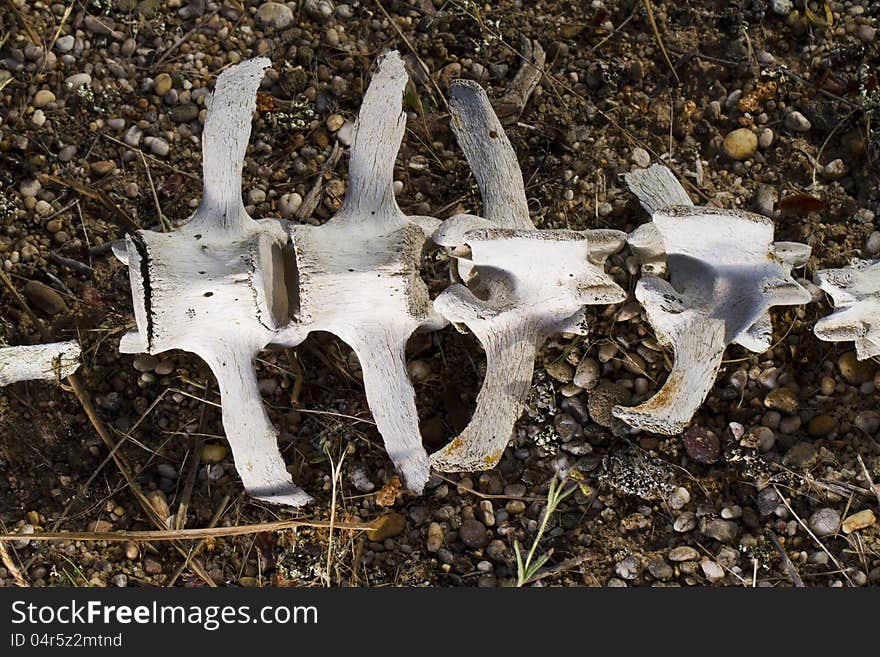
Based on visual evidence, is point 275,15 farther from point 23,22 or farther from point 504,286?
point 504,286

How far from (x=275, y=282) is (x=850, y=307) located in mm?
1568

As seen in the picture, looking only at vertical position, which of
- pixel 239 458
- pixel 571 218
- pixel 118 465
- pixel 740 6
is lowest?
pixel 118 465

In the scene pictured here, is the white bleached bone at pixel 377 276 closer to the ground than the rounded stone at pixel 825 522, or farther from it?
farther from it

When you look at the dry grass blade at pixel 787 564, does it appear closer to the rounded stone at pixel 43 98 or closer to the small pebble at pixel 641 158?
the small pebble at pixel 641 158

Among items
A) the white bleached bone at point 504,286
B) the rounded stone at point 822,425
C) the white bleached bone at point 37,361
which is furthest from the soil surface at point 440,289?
the white bleached bone at point 504,286

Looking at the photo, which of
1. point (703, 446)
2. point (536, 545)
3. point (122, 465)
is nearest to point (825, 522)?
point (703, 446)

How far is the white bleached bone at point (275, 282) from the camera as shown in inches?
83.6

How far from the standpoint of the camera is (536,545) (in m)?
2.67

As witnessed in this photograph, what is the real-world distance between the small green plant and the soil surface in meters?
0.04

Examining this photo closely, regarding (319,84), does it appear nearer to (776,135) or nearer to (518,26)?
(518,26)

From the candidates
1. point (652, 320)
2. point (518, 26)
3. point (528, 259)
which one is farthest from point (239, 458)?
point (518, 26)

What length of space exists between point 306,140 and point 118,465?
1322 millimetres

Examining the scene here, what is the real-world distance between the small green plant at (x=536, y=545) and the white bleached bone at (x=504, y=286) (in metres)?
0.41

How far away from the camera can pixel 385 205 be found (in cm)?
226
